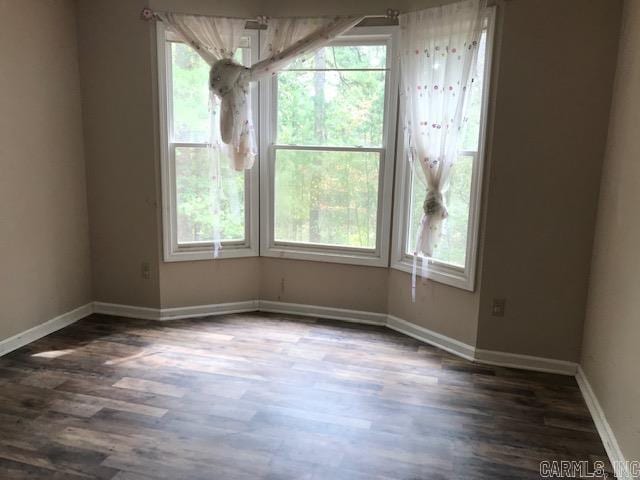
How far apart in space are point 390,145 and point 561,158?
1196 millimetres

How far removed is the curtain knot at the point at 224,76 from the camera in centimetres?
373

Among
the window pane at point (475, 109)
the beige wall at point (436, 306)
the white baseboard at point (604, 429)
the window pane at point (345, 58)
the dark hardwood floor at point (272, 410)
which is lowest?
the dark hardwood floor at point (272, 410)

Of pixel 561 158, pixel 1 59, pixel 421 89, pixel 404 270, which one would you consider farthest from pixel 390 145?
pixel 1 59

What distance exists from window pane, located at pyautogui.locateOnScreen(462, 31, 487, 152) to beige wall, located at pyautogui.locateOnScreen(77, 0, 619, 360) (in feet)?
0.48

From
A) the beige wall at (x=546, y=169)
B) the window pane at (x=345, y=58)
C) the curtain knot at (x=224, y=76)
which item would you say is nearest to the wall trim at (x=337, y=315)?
the beige wall at (x=546, y=169)

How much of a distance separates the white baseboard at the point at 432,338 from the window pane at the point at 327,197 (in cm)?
63

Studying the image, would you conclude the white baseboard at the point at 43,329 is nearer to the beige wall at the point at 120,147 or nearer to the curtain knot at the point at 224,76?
the beige wall at the point at 120,147

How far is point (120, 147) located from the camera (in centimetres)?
390

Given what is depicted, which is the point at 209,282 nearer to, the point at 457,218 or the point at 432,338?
the point at 432,338

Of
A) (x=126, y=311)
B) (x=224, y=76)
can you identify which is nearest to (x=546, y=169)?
(x=224, y=76)

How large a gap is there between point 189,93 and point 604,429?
3.43 m

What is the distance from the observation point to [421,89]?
11.4 feet

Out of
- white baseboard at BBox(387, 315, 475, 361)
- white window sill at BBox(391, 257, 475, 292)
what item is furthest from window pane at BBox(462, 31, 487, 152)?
white baseboard at BBox(387, 315, 475, 361)

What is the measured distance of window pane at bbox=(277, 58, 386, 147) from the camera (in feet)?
12.6
